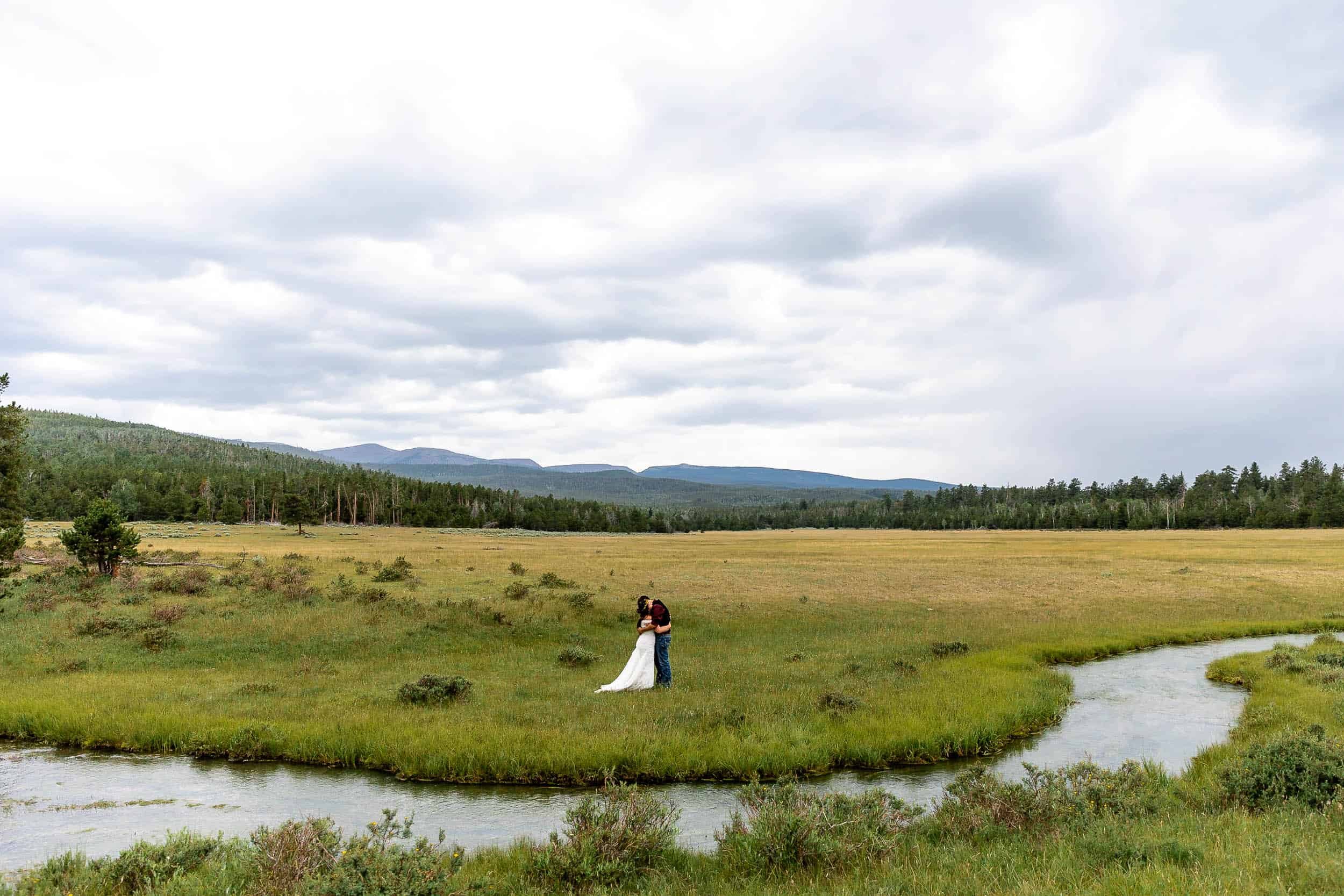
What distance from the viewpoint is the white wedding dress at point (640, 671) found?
21922 mm

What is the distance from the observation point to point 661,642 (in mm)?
22594

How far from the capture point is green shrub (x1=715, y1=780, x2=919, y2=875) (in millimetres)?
9781

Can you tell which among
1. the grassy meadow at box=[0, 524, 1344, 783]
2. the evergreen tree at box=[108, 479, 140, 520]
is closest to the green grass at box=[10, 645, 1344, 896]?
the grassy meadow at box=[0, 524, 1344, 783]

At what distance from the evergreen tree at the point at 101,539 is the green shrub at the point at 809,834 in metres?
38.3

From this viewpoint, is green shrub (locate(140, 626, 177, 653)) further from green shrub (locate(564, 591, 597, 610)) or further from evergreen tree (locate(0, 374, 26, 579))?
green shrub (locate(564, 591, 597, 610))

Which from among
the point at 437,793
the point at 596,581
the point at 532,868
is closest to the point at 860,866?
the point at 532,868

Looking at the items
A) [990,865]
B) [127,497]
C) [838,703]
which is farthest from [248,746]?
[127,497]

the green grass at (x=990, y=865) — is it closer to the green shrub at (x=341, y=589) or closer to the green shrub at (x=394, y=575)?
the green shrub at (x=341, y=589)

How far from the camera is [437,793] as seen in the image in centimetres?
1502

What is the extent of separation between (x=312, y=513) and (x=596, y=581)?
3971 inches

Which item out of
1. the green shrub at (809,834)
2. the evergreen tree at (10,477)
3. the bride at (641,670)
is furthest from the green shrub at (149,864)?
the evergreen tree at (10,477)

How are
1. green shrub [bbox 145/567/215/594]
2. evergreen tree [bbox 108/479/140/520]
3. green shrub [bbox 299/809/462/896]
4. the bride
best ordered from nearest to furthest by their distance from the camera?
green shrub [bbox 299/809/462/896], the bride, green shrub [bbox 145/567/215/594], evergreen tree [bbox 108/479/140/520]

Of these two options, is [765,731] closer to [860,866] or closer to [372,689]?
[860,866]

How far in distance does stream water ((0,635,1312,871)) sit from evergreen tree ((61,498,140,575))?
2258 cm
